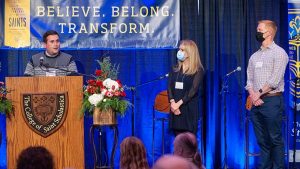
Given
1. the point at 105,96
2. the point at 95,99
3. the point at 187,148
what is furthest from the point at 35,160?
the point at 105,96

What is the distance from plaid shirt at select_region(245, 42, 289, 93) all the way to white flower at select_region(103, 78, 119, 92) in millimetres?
1566

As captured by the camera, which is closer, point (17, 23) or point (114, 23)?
point (17, 23)

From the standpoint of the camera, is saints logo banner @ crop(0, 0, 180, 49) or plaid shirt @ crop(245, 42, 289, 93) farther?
saints logo banner @ crop(0, 0, 180, 49)

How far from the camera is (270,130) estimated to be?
596 centimetres

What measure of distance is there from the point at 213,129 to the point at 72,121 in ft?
8.39

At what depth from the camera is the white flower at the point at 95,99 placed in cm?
556

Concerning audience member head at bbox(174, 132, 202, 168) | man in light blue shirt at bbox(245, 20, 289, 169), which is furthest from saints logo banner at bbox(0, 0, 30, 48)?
audience member head at bbox(174, 132, 202, 168)

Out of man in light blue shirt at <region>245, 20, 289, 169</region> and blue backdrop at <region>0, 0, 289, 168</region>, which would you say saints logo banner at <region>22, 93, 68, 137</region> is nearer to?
blue backdrop at <region>0, 0, 289, 168</region>

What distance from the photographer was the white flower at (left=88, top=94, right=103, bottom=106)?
5562 millimetres

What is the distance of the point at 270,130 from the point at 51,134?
236 centimetres

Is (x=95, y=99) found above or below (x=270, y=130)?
above

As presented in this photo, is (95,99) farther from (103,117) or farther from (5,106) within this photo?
(5,106)

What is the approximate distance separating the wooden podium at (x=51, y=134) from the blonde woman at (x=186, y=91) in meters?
1.13

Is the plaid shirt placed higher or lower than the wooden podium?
higher
